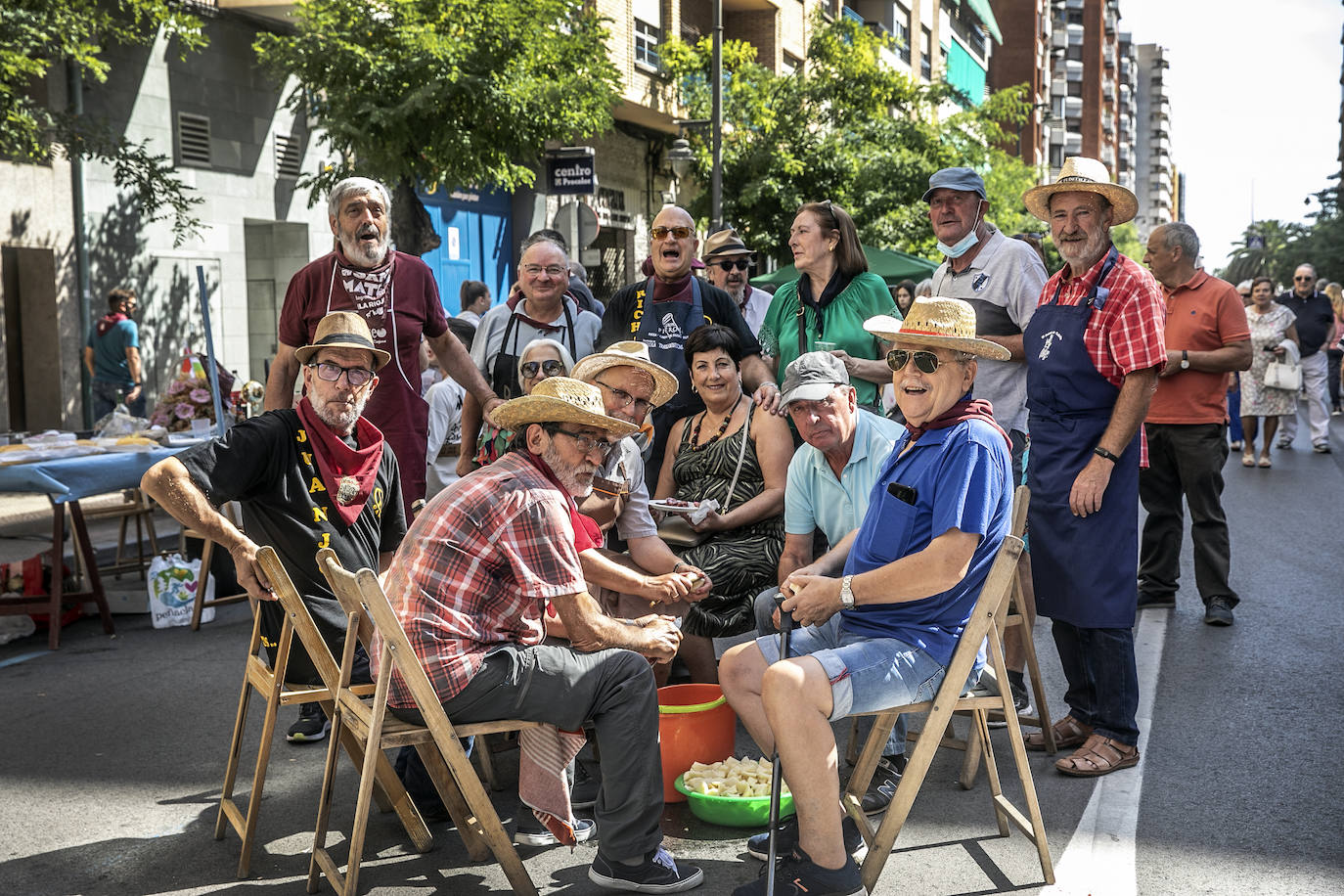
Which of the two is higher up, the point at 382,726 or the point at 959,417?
the point at 959,417

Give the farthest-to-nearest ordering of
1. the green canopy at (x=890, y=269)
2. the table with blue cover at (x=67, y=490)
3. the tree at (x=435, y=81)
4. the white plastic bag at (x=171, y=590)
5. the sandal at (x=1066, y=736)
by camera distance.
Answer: the green canopy at (x=890, y=269) → the tree at (x=435, y=81) → the white plastic bag at (x=171, y=590) → the table with blue cover at (x=67, y=490) → the sandal at (x=1066, y=736)

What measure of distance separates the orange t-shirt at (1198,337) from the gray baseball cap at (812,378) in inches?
124

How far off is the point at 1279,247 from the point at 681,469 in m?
53.2

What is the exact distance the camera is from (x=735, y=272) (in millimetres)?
7750

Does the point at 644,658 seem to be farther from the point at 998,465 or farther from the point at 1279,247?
the point at 1279,247

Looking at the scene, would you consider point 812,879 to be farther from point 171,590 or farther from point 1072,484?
point 171,590

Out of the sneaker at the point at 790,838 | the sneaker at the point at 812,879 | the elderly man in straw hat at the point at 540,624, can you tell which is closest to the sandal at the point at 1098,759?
the sneaker at the point at 790,838

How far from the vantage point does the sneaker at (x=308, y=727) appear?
5223 millimetres

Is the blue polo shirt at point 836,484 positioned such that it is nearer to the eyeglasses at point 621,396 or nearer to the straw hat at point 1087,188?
the eyeglasses at point 621,396

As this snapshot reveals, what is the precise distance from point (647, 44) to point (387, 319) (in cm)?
1978

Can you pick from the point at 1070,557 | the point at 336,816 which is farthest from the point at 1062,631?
the point at 336,816

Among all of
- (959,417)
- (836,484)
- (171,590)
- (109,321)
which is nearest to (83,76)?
(109,321)

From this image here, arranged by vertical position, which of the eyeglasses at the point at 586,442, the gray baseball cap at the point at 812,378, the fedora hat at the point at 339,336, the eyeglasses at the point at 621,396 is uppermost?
the fedora hat at the point at 339,336

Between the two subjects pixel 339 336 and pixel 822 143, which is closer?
pixel 339 336
